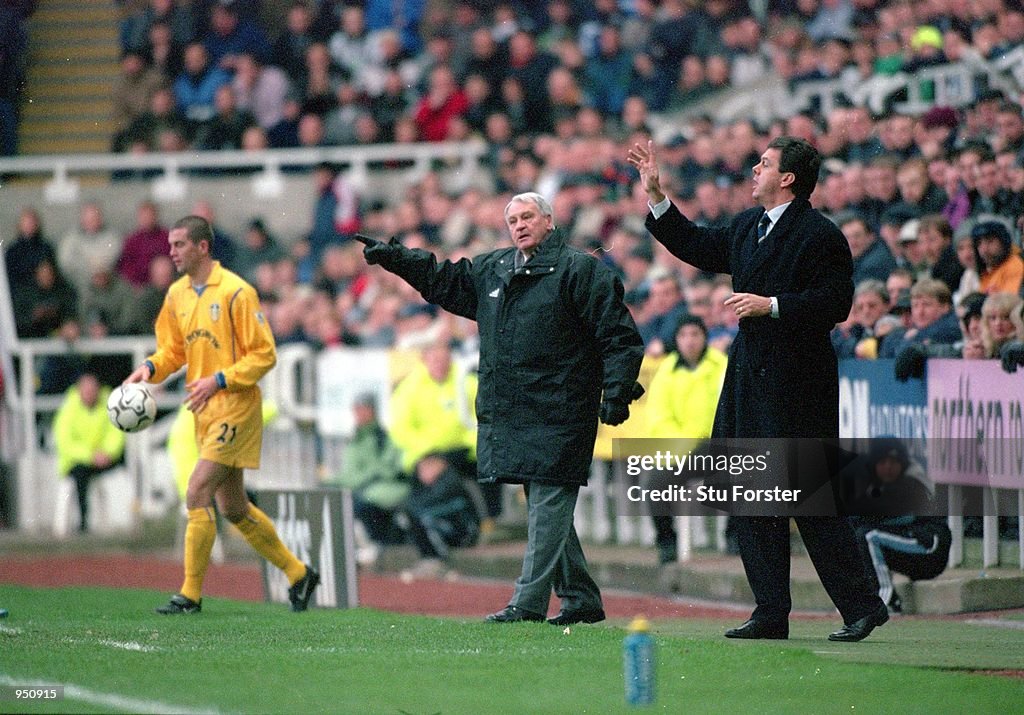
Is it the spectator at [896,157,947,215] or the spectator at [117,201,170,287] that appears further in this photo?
the spectator at [117,201,170,287]

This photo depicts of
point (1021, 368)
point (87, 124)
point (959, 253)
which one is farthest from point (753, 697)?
point (87, 124)

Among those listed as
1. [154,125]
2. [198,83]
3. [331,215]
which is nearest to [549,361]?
[331,215]

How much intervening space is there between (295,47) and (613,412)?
15.3 meters

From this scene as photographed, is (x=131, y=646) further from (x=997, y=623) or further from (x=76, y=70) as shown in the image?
(x=76, y=70)

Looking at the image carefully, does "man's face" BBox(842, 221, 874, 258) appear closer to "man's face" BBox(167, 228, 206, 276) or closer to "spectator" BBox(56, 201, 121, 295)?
"man's face" BBox(167, 228, 206, 276)

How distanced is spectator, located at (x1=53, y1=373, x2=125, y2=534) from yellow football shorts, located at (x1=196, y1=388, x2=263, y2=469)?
8.49m

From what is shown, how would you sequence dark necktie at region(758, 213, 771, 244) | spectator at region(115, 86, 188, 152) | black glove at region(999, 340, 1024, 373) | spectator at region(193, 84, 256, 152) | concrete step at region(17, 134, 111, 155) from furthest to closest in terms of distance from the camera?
concrete step at region(17, 134, 111, 155)
spectator at region(115, 86, 188, 152)
spectator at region(193, 84, 256, 152)
black glove at region(999, 340, 1024, 373)
dark necktie at region(758, 213, 771, 244)

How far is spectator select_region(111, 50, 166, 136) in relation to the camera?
78.0 ft

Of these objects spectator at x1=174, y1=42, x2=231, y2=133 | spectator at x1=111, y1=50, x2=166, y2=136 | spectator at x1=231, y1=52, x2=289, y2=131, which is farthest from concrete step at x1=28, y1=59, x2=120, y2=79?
spectator at x1=231, y1=52, x2=289, y2=131

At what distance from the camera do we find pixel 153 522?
61.3 ft

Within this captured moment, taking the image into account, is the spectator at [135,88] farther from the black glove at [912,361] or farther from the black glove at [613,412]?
the black glove at [613,412]

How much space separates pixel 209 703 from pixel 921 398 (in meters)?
5.92

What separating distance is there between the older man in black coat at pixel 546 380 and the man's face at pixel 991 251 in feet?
11.2

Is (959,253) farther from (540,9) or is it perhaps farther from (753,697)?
(540,9)
